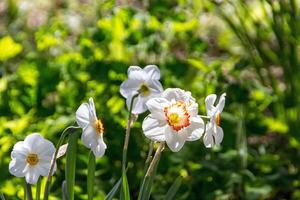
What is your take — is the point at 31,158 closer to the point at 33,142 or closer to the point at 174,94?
the point at 33,142

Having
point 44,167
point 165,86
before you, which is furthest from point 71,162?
point 165,86

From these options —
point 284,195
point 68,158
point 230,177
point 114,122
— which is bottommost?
point 284,195

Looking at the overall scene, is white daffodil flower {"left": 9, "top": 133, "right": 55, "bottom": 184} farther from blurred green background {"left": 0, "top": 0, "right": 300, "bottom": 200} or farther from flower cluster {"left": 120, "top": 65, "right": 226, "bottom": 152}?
blurred green background {"left": 0, "top": 0, "right": 300, "bottom": 200}

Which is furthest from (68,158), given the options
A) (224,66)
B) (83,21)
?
(83,21)

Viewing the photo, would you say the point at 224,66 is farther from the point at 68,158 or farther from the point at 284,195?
the point at 68,158

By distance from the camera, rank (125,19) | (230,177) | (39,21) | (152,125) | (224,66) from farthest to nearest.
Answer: (39,21) < (224,66) < (125,19) < (230,177) < (152,125)

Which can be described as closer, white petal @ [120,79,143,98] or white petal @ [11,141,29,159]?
white petal @ [11,141,29,159]

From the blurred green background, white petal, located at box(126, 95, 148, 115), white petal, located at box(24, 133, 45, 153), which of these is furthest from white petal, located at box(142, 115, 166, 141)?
A: the blurred green background
